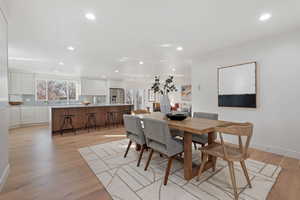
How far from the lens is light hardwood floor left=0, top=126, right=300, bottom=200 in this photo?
1690 mm

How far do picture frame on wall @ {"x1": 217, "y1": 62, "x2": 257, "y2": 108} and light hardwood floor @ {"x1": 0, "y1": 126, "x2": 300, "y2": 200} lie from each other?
1.12 metres

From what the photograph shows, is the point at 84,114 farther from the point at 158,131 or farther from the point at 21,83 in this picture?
the point at 158,131

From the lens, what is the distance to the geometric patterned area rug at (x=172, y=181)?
1.66 meters

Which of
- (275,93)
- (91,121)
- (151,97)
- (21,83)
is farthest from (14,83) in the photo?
(275,93)

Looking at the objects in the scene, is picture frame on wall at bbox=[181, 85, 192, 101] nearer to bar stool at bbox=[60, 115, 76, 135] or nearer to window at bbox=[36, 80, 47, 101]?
bar stool at bbox=[60, 115, 76, 135]

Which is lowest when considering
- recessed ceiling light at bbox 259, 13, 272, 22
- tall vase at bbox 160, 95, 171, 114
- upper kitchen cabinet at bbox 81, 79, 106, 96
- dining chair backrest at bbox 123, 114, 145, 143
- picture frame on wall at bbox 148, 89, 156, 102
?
dining chair backrest at bbox 123, 114, 145, 143

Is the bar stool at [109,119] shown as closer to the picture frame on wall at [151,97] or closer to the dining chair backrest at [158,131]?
the dining chair backrest at [158,131]

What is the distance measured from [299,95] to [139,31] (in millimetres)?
3237

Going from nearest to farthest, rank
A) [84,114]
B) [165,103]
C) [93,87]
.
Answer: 1. [165,103]
2. [84,114]
3. [93,87]

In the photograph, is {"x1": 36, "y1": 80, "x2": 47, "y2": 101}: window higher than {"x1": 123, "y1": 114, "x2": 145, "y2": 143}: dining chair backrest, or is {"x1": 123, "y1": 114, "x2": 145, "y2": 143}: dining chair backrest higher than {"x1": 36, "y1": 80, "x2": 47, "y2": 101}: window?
{"x1": 36, "y1": 80, "x2": 47, "y2": 101}: window

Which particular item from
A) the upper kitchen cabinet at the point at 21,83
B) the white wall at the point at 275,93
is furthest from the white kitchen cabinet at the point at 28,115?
the white wall at the point at 275,93

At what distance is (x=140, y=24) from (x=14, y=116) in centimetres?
652

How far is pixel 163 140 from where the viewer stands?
6.18ft

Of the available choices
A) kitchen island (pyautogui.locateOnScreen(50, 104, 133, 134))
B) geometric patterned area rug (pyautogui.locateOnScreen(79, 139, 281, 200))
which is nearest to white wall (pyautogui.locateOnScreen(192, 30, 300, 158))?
geometric patterned area rug (pyautogui.locateOnScreen(79, 139, 281, 200))
